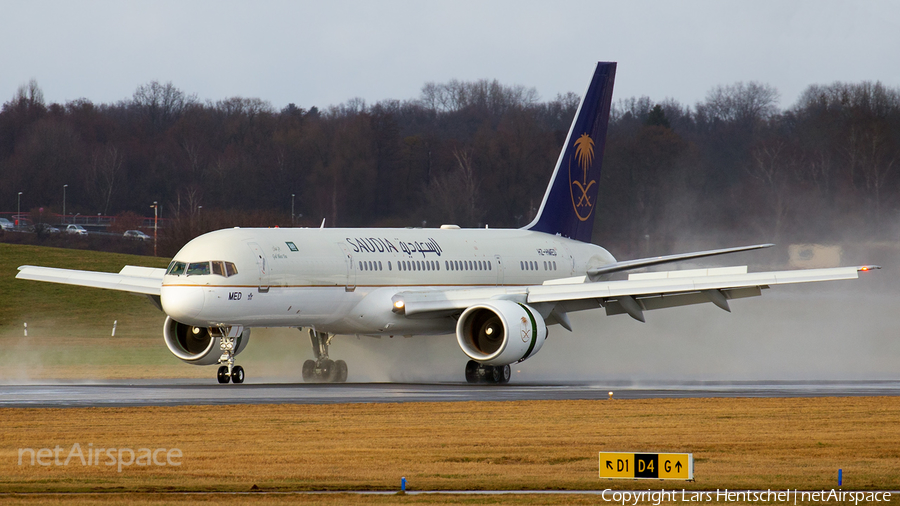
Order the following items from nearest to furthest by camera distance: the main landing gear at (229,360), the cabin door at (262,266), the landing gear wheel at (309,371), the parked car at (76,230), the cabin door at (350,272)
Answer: the cabin door at (262,266)
the main landing gear at (229,360)
the cabin door at (350,272)
the landing gear wheel at (309,371)
the parked car at (76,230)

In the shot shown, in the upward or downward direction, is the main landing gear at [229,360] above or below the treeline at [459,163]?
below

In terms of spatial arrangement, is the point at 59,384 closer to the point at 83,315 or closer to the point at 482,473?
the point at 482,473

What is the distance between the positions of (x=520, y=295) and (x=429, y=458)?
51.4ft

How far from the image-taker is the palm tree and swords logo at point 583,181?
38812 millimetres

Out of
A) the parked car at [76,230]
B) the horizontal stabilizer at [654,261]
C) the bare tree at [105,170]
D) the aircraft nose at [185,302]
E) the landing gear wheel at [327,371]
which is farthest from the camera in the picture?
the bare tree at [105,170]

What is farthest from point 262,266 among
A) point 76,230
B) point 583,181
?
point 76,230

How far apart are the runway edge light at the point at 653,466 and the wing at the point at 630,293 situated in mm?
16678

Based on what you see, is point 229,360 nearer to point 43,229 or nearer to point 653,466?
point 653,466

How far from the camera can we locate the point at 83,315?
202ft

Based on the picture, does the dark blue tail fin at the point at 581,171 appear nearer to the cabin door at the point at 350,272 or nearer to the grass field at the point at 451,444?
the cabin door at the point at 350,272

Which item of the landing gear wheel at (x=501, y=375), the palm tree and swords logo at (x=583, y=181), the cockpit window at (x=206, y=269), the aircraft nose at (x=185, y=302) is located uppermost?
the palm tree and swords logo at (x=583, y=181)

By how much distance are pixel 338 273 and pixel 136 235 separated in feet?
199

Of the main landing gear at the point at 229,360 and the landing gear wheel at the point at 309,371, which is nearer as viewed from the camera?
the main landing gear at the point at 229,360

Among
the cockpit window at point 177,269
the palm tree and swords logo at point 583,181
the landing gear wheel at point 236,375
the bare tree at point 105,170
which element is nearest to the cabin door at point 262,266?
the cockpit window at point 177,269
